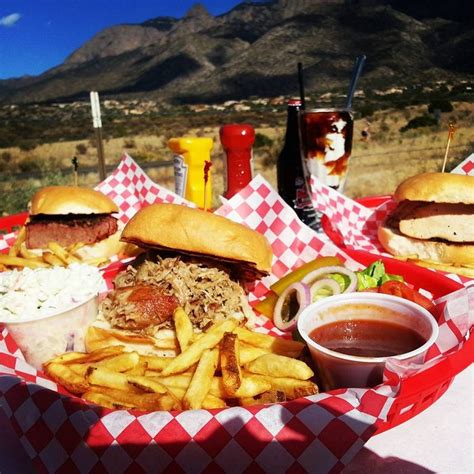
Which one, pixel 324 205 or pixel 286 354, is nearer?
pixel 286 354

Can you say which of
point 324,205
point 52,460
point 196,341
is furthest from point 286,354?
point 324,205

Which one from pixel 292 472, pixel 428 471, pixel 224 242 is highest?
pixel 224 242

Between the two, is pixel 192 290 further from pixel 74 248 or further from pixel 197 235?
pixel 74 248

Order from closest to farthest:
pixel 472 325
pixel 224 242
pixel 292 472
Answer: pixel 292 472, pixel 472 325, pixel 224 242

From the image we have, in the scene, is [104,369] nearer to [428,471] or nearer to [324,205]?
[428,471]

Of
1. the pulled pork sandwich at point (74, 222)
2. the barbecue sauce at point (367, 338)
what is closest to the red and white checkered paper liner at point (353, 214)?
the barbecue sauce at point (367, 338)

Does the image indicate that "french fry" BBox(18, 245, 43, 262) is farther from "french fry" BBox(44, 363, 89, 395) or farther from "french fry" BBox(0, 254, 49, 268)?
"french fry" BBox(44, 363, 89, 395)

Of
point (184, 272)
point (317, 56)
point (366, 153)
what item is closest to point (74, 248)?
point (184, 272)
